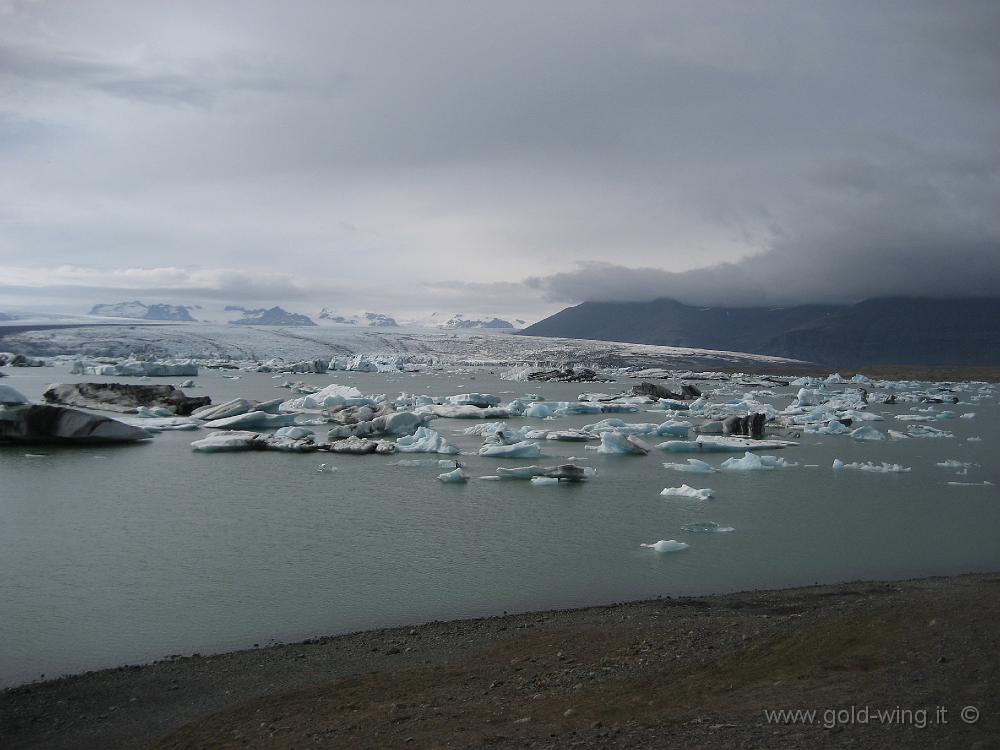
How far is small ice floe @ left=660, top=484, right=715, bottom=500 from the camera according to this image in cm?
1267

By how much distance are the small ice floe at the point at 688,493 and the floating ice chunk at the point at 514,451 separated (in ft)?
14.5

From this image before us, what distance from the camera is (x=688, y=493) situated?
12859 mm

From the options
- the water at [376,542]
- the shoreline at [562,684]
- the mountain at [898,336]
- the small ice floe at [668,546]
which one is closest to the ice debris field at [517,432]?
the small ice floe at [668,546]

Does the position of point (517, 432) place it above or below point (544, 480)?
above

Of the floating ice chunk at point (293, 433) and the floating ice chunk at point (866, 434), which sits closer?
the floating ice chunk at point (293, 433)

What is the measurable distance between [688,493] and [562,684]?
8.60 meters

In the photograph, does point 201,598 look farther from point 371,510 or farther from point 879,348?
point 879,348

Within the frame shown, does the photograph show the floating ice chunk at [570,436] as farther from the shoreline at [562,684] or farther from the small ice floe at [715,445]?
the shoreline at [562,684]

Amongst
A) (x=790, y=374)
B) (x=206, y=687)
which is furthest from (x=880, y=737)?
(x=790, y=374)

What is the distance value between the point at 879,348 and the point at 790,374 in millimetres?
111261

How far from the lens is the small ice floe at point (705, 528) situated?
33.8 ft

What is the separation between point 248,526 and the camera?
421 inches

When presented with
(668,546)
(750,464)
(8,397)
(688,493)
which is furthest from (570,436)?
(8,397)

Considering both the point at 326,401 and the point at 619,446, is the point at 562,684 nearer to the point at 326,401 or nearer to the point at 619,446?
the point at 619,446
